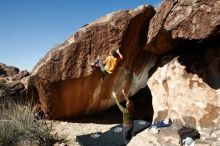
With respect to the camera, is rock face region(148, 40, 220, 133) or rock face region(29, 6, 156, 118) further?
rock face region(29, 6, 156, 118)

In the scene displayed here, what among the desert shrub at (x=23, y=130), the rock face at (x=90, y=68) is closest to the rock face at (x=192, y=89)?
the rock face at (x=90, y=68)

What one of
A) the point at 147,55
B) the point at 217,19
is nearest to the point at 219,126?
the point at 217,19

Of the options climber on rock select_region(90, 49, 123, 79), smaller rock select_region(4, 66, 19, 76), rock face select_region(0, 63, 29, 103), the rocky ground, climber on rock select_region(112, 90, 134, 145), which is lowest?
the rocky ground

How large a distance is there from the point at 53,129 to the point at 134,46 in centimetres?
341

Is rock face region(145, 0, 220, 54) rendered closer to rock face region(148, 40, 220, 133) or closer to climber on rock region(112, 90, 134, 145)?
rock face region(148, 40, 220, 133)

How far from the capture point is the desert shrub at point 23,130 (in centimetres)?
1045

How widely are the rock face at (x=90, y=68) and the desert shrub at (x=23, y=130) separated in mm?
1296

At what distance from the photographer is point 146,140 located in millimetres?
8539

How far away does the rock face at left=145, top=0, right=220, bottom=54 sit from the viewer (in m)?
7.73

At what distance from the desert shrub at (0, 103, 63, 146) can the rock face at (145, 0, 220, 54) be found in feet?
14.0

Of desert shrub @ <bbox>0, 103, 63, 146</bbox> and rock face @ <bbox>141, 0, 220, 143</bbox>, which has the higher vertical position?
rock face @ <bbox>141, 0, 220, 143</bbox>

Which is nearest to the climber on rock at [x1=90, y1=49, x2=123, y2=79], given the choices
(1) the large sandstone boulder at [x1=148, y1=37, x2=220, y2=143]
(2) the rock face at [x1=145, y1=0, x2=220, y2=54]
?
(1) the large sandstone boulder at [x1=148, y1=37, x2=220, y2=143]

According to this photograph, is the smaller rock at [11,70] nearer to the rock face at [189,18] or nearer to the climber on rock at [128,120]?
the climber on rock at [128,120]

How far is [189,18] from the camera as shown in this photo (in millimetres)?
8031
